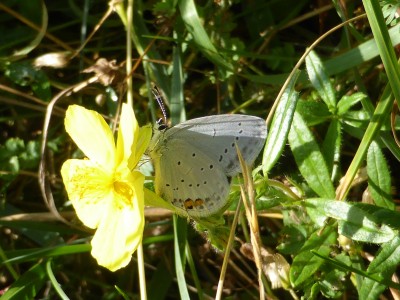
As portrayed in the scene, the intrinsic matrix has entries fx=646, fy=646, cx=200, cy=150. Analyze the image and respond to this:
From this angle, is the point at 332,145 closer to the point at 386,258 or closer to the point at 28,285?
the point at 386,258

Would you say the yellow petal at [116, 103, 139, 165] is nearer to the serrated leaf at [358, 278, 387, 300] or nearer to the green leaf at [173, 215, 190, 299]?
the green leaf at [173, 215, 190, 299]

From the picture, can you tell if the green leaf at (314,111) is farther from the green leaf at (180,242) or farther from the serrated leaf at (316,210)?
the green leaf at (180,242)

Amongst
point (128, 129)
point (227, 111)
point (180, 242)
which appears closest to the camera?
point (128, 129)

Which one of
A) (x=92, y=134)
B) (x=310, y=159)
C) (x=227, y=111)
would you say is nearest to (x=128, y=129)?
(x=92, y=134)

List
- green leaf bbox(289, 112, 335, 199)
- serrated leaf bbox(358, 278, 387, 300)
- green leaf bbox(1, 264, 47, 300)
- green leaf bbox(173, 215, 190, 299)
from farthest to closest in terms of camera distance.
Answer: green leaf bbox(1, 264, 47, 300), green leaf bbox(173, 215, 190, 299), green leaf bbox(289, 112, 335, 199), serrated leaf bbox(358, 278, 387, 300)

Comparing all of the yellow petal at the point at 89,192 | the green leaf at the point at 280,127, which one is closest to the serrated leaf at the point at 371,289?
the green leaf at the point at 280,127

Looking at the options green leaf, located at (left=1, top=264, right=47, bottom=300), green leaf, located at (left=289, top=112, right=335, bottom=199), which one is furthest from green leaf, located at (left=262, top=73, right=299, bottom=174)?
green leaf, located at (left=1, top=264, right=47, bottom=300)

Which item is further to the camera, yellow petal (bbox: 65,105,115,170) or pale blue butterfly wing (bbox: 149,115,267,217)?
yellow petal (bbox: 65,105,115,170)
